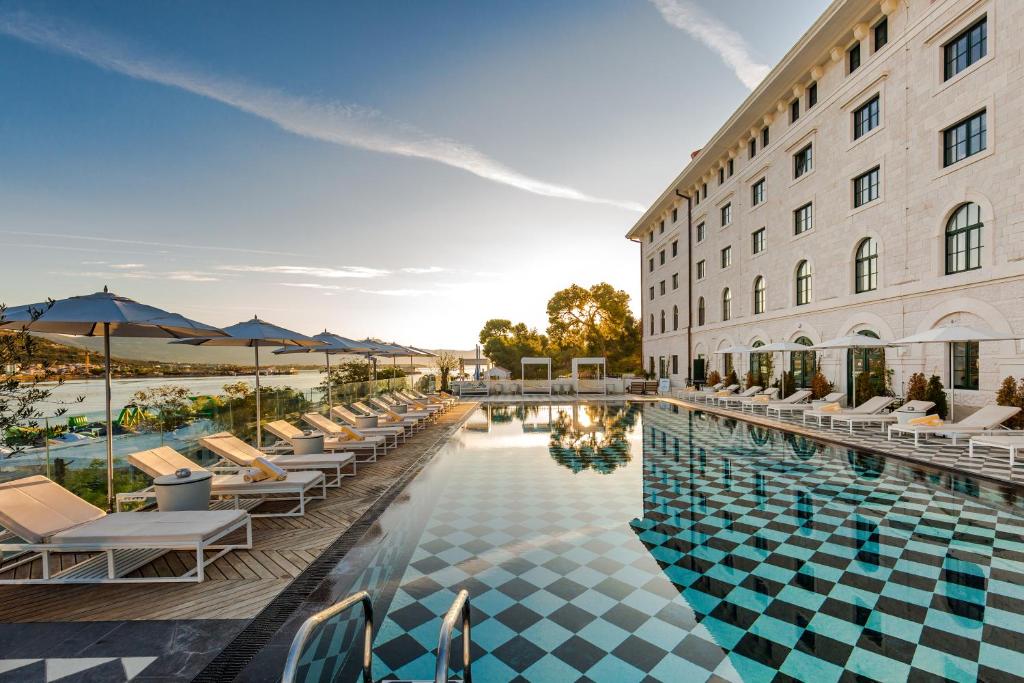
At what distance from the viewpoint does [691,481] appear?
6926mm

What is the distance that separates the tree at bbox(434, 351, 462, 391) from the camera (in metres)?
24.2

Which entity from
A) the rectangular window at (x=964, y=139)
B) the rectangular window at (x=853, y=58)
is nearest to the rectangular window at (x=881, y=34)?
the rectangular window at (x=853, y=58)

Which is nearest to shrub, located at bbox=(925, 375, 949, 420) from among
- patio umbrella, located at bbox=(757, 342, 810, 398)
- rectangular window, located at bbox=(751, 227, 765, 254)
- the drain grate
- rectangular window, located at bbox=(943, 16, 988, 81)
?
patio umbrella, located at bbox=(757, 342, 810, 398)

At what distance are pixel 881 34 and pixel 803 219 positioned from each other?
223 inches

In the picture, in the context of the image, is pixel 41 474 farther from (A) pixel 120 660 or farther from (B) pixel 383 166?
(B) pixel 383 166

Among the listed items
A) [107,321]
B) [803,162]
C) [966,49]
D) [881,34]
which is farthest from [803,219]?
[107,321]

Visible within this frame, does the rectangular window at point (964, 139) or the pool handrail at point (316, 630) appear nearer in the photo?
the pool handrail at point (316, 630)

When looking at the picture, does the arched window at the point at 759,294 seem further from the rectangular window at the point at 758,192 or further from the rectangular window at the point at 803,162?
the rectangular window at the point at 803,162

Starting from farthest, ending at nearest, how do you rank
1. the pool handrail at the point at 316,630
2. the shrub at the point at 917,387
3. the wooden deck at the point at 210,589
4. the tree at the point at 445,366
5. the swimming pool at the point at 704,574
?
the tree at the point at 445,366 < the shrub at the point at 917,387 < the wooden deck at the point at 210,589 < the swimming pool at the point at 704,574 < the pool handrail at the point at 316,630

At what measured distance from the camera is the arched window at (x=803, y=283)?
54.1 ft

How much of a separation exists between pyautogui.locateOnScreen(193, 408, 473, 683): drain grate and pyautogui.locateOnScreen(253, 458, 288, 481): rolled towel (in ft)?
3.59

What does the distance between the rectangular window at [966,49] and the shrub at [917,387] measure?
7280 mm

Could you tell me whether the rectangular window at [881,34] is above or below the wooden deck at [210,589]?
above

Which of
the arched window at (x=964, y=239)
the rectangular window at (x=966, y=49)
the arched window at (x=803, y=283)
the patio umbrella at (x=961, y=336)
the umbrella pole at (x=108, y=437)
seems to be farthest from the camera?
the arched window at (x=803, y=283)
